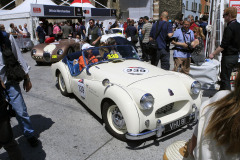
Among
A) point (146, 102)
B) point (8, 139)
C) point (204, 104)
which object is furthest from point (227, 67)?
point (8, 139)

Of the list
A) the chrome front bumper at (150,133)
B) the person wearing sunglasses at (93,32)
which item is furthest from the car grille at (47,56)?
the chrome front bumper at (150,133)

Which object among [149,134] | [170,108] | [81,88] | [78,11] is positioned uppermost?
[78,11]

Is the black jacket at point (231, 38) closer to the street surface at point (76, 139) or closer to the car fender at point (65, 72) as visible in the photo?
the street surface at point (76, 139)

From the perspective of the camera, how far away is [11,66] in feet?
8.30

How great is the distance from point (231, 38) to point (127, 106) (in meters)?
2.64

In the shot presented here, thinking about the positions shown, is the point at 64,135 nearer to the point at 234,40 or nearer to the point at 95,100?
the point at 95,100

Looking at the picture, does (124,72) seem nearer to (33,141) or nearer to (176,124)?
(176,124)

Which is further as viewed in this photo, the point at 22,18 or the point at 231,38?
the point at 22,18

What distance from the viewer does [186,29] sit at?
5.00 metres

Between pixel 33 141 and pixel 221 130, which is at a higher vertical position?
pixel 221 130

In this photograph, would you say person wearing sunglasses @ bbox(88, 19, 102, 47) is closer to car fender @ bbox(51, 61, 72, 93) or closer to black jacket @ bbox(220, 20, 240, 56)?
car fender @ bbox(51, 61, 72, 93)

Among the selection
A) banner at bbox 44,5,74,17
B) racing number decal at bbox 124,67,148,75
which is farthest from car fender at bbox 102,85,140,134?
banner at bbox 44,5,74,17

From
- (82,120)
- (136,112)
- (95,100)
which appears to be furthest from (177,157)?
(82,120)

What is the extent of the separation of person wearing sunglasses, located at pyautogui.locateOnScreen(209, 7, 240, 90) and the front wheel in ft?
8.10
